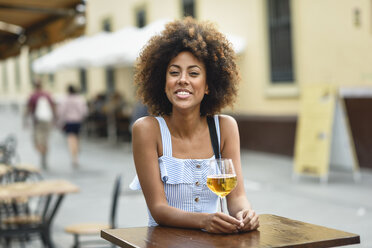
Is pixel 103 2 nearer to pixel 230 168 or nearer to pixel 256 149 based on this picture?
pixel 256 149

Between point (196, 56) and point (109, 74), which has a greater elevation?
point (109, 74)

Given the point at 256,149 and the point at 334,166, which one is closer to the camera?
the point at 334,166

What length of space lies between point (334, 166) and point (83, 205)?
4.04 meters

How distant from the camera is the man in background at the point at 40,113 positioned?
12906 millimetres

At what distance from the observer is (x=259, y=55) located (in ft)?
46.2

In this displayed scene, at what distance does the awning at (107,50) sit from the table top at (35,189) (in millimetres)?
7878

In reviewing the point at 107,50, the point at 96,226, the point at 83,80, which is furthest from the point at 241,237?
the point at 83,80

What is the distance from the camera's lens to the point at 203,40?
3004 mm

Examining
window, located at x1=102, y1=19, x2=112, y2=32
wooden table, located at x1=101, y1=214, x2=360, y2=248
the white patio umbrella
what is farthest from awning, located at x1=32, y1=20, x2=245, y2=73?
wooden table, located at x1=101, y1=214, x2=360, y2=248

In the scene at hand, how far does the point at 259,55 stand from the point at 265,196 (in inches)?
222

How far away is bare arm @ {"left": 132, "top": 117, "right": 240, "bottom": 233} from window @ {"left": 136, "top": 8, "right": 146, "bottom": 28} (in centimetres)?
1734

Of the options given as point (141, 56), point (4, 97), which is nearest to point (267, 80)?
point (141, 56)

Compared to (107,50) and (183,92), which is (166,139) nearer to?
(183,92)

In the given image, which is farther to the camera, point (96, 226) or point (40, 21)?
point (40, 21)
